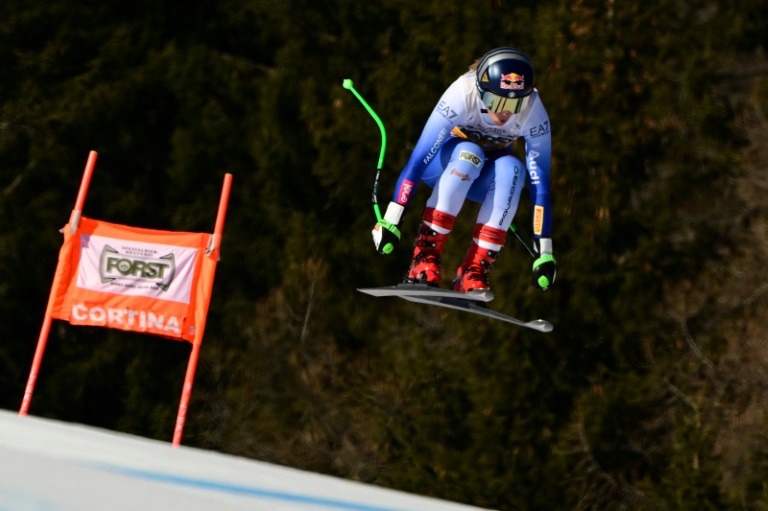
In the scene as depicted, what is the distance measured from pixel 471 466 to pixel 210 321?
4.05 metres

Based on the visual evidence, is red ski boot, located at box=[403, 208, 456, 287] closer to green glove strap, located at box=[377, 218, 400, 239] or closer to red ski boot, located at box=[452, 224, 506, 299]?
red ski boot, located at box=[452, 224, 506, 299]

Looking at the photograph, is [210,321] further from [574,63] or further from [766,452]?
[766,452]

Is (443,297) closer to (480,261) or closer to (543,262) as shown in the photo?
(480,261)

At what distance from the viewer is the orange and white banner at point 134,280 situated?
9055 millimetres

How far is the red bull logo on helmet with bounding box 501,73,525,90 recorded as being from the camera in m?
5.80

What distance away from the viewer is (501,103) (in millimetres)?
5938

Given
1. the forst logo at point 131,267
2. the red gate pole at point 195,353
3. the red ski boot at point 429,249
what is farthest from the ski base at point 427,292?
the forst logo at point 131,267

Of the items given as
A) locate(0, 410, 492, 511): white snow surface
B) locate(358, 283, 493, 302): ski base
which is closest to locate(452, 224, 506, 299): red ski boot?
locate(358, 283, 493, 302): ski base

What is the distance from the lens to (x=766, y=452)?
38.2 ft

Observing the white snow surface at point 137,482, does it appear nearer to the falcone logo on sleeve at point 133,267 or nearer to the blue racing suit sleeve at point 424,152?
the blue racing suit sleeve at point 424,152

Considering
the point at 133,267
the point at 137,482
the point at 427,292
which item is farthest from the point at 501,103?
the point at 133,267

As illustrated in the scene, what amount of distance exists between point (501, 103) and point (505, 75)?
0.19m

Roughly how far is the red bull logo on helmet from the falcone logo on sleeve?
3.98 meters

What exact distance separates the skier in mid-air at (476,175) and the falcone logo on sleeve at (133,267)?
315 centimetres
